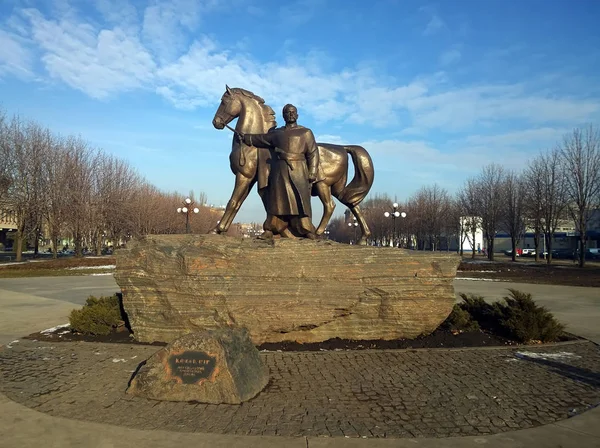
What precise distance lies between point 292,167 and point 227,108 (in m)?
2.38

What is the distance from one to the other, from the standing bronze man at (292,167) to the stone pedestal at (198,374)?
13.4ft

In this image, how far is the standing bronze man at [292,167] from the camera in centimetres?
928

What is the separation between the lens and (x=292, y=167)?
9266mm

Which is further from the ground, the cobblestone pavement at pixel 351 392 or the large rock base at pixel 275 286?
the large rock base at pixel 275 286

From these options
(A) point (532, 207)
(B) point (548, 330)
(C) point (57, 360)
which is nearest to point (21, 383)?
(C) point (57, 360)

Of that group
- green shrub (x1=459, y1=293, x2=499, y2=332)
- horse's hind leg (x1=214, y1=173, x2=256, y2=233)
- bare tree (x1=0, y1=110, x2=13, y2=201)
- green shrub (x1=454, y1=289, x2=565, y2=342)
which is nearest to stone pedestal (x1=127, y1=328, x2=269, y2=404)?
horse's hind leg (x1=214, y1=173, x2=256, y2=233)

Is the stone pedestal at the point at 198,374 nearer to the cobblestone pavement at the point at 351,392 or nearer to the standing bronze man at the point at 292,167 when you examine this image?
the cobblestone pavement at the point at 351,392

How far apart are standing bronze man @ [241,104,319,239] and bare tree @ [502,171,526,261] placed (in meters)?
35.0

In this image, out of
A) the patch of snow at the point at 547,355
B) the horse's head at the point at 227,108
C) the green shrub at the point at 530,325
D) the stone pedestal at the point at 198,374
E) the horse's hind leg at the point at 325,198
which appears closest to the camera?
the stone pedestal at the point at 198,374

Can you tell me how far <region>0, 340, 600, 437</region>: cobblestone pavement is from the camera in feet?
16.1

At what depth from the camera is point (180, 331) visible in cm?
830

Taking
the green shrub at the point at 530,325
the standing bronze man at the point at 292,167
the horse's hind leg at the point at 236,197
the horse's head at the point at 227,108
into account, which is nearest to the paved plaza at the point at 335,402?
the green shrub at the point at 530,325

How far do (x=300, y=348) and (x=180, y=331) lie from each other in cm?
218

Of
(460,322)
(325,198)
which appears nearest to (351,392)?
(460,322)
